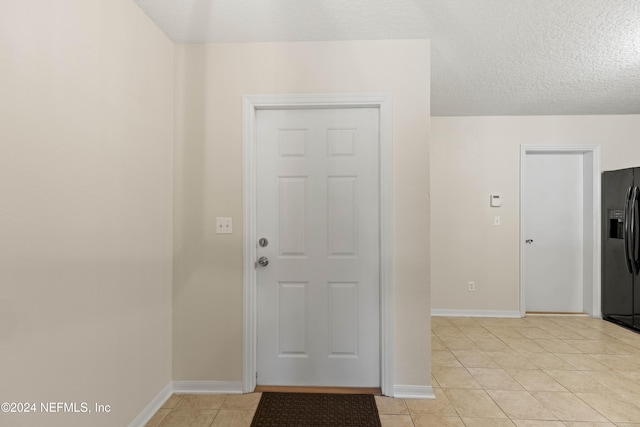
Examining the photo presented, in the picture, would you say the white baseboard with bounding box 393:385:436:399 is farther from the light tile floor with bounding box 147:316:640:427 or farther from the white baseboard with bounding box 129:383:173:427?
the white baseboard with bounding box 129:383:173:427

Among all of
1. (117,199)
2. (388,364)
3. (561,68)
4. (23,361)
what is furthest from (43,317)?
(561,68)

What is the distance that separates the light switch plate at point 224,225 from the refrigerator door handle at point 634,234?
406 cm

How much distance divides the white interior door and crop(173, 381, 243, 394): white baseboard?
363cm

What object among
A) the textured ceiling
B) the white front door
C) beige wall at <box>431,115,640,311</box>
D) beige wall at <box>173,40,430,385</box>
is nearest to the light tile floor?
beige wall at <box>173,40,430,385</box>

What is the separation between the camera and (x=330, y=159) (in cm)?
222

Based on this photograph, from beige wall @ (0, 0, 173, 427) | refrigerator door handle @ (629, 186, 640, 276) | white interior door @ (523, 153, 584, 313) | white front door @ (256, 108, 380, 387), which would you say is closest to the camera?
beige wall @ (0, 0, 173, 427)

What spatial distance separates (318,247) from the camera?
2.23 metres

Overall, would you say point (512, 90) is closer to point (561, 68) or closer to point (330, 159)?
point (561, 68)

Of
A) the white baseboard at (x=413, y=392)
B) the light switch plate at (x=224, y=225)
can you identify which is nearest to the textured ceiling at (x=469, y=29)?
the light switch plate at (x=224, y=225)

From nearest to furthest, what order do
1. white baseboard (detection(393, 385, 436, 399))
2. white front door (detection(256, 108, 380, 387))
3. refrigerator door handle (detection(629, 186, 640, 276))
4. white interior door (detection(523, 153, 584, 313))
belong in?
white baseboard (detection(393, 385, 436, 399))
white front door (detection(256, 108, 380, 387))
refrigerator door handle (detection(629, 186, 640, 276))
white interior door (detection(523, 153, 584, 313))

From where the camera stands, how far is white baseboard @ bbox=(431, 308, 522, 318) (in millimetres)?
3805

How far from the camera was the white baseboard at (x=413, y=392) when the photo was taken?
210cm

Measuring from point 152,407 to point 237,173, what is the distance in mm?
1572

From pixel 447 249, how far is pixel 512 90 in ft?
6.17
